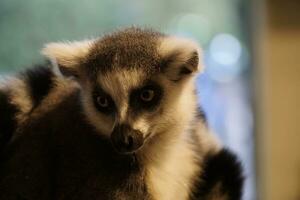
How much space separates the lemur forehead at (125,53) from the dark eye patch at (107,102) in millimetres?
40

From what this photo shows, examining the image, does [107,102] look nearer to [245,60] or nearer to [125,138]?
[125,138]

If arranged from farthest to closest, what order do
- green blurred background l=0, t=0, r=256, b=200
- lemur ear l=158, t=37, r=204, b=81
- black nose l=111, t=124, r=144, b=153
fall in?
1. green blurred background l=0, t=0, r=256, b=200
2. lemur ear l=158, t=37, r=204, b=81
3. black nose l=111, t=124, r=144, b=153

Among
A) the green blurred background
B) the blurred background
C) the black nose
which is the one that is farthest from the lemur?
the blurred background

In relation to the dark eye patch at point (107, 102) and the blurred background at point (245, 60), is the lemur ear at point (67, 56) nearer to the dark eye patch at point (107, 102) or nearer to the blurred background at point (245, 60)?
the dark eye patch at point (107, 102)

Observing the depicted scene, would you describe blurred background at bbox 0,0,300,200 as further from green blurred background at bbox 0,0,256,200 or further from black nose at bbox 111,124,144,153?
black nose at bbox 111,124,144,153

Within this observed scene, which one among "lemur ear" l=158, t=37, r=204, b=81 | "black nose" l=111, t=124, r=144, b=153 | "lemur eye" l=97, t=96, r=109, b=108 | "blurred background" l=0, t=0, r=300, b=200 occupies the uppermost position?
"lemur ear" l=158, t=37, r=204, b=81

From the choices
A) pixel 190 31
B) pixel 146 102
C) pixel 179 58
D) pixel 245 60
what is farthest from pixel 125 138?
pixel 245 60

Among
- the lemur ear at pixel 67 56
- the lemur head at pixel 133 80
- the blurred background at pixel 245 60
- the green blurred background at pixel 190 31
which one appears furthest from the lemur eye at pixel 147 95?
the blurred background at pixel 245 60

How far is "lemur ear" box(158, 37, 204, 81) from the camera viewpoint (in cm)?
111

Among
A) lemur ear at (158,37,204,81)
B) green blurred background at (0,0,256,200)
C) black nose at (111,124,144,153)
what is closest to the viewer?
black nose at (111,124,144,153)

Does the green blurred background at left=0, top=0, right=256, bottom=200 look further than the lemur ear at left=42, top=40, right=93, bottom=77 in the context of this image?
Yes

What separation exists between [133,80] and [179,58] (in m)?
0.12

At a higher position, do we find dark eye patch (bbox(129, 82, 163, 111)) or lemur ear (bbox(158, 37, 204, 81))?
lemur ear (bbox(158, 37, 204, 81))

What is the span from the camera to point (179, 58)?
1.11 metres
